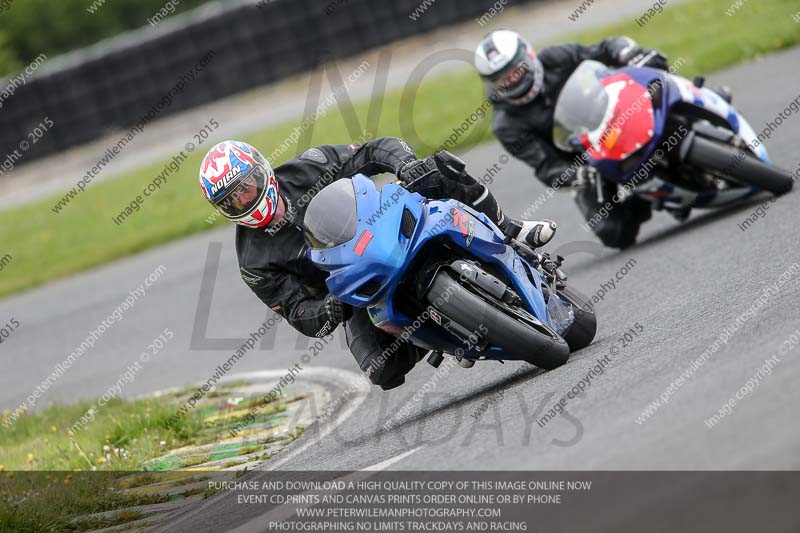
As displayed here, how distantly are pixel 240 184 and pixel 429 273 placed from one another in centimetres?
128

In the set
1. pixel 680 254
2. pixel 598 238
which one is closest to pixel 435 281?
pixel 680 254

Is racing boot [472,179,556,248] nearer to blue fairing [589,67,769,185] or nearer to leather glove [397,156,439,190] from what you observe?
leather glove [397,156,439,190]

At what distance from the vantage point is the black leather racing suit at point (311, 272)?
22.4 feet

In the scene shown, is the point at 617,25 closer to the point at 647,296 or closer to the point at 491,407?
the point at 647,296

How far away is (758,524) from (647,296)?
434cm

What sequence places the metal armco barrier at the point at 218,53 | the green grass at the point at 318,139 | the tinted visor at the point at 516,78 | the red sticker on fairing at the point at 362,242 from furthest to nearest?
1. the metal armco barrier at the point at 218,53
2. the green grass at the point at 318,139
3. the tinted visor at the point at 516,78
4. the red sticker on fairing at the point at 362,242

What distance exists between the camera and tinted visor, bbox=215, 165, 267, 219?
6.67 meters

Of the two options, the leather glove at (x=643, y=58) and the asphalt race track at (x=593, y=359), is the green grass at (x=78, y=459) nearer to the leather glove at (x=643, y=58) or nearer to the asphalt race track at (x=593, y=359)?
the asphalt race track at (x=593, y=359)

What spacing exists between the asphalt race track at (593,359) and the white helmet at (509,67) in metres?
1.57

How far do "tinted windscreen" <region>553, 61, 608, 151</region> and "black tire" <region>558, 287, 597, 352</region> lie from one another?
6.24 feet

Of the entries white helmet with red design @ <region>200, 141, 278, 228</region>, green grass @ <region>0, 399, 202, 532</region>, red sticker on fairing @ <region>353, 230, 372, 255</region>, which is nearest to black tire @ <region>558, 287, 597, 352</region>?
red sticker on fairing @ <region>353, 230, 372, 255</region>

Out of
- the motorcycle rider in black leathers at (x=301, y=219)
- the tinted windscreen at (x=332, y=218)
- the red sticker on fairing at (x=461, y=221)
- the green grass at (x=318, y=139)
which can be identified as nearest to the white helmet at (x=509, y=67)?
the motorcycle rider in black leathers at (x=301, y=219)

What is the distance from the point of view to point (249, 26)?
23250 mm

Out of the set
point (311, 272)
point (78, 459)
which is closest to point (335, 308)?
point (311, 272)
